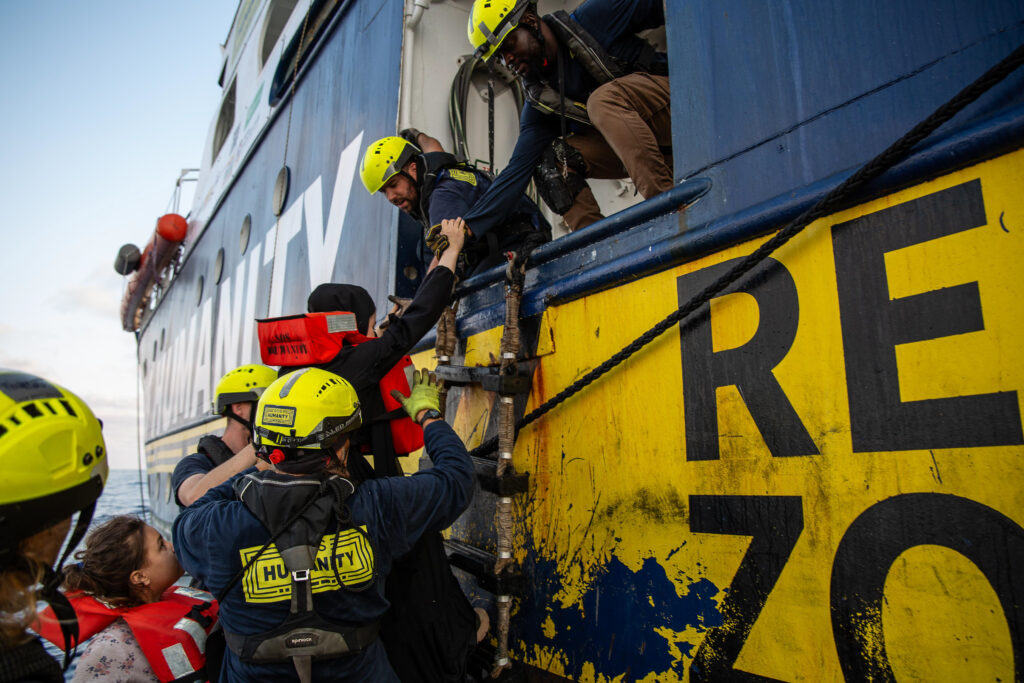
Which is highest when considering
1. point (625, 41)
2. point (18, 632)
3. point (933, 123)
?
point (625, 41)

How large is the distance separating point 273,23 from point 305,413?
7856 millimetres

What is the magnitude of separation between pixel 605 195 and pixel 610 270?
2.41 meters

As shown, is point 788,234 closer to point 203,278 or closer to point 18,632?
point 18,632

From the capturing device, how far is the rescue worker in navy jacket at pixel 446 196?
8.18ft

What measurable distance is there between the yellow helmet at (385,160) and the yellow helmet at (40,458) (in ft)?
6.00

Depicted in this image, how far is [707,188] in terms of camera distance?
1.58 m

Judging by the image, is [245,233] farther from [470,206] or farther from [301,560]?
[301,560]

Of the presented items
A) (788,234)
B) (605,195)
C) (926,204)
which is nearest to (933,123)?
(926,204)

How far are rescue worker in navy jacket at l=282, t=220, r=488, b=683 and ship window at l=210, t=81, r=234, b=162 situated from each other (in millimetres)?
8940

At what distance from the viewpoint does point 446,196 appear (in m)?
2.51

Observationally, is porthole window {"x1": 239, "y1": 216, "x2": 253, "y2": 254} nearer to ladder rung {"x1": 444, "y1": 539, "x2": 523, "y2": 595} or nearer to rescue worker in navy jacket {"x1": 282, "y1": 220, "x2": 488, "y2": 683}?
rescue worker in navy jacket {"x1": 282, "y1": 220, "x2": 488, "y2": 683}

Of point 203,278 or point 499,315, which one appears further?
point 203,278

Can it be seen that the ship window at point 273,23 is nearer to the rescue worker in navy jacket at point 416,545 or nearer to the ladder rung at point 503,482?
the rescue worker in navy jacket at point 416,545

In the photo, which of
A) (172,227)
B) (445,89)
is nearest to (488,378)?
(445,89)
